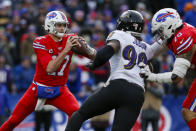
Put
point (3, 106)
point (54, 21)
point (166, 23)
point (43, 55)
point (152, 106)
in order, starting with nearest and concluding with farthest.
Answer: point (166, 23)
point (43, 55)
point (54, 21)
point (152, 106)
point (3, 106)

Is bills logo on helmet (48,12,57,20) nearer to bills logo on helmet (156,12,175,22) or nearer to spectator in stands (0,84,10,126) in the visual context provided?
bills logo on helmet (156,12,175,22)

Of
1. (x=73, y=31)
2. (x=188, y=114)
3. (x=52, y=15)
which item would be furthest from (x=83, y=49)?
(x=73, y=31)

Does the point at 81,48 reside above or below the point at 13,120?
above

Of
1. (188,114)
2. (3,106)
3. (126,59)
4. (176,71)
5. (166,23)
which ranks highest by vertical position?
(166,23)

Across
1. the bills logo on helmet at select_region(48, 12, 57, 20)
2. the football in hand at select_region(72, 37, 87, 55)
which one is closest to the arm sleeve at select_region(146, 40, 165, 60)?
the football in hand at select_region(72, 37, 87, 55)

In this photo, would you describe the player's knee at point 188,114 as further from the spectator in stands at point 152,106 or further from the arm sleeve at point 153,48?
the spectator in stands at point 152,106

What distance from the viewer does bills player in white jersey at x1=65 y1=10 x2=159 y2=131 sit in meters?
6.10

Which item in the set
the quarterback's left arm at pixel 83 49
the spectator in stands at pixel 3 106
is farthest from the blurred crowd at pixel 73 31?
the quarterback's left arm at pixel 83 49

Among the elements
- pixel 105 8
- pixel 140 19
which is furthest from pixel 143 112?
pixel 105 8

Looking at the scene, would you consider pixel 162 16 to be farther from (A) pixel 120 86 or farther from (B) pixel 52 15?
(B) pixel 52 15

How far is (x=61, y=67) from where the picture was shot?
7.24 meters

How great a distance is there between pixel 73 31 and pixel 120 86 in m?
7.48

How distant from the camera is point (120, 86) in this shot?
20.2ft

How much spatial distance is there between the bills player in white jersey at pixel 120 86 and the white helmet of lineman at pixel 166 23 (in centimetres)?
38
